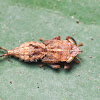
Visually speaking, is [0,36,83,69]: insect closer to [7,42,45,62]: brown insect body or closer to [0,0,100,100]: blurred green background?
[7,42,45,62]: brown insect body

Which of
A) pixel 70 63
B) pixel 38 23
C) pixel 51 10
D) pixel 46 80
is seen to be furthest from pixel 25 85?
pixel 51 10

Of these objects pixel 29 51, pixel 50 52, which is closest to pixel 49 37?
pixel 50 52

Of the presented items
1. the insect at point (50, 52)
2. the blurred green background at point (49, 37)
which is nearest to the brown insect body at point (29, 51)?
the insect at point (50, 52)

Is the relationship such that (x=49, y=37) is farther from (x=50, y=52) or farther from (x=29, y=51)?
(x=29, y=51)

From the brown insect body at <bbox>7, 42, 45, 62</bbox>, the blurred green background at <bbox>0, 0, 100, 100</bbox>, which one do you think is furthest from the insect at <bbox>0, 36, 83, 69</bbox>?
the blurred green background at <bbox>0, 0, 100, 100</bbox>

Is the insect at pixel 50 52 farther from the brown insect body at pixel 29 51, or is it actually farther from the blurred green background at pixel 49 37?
the blurred green background at pixel 49 37
